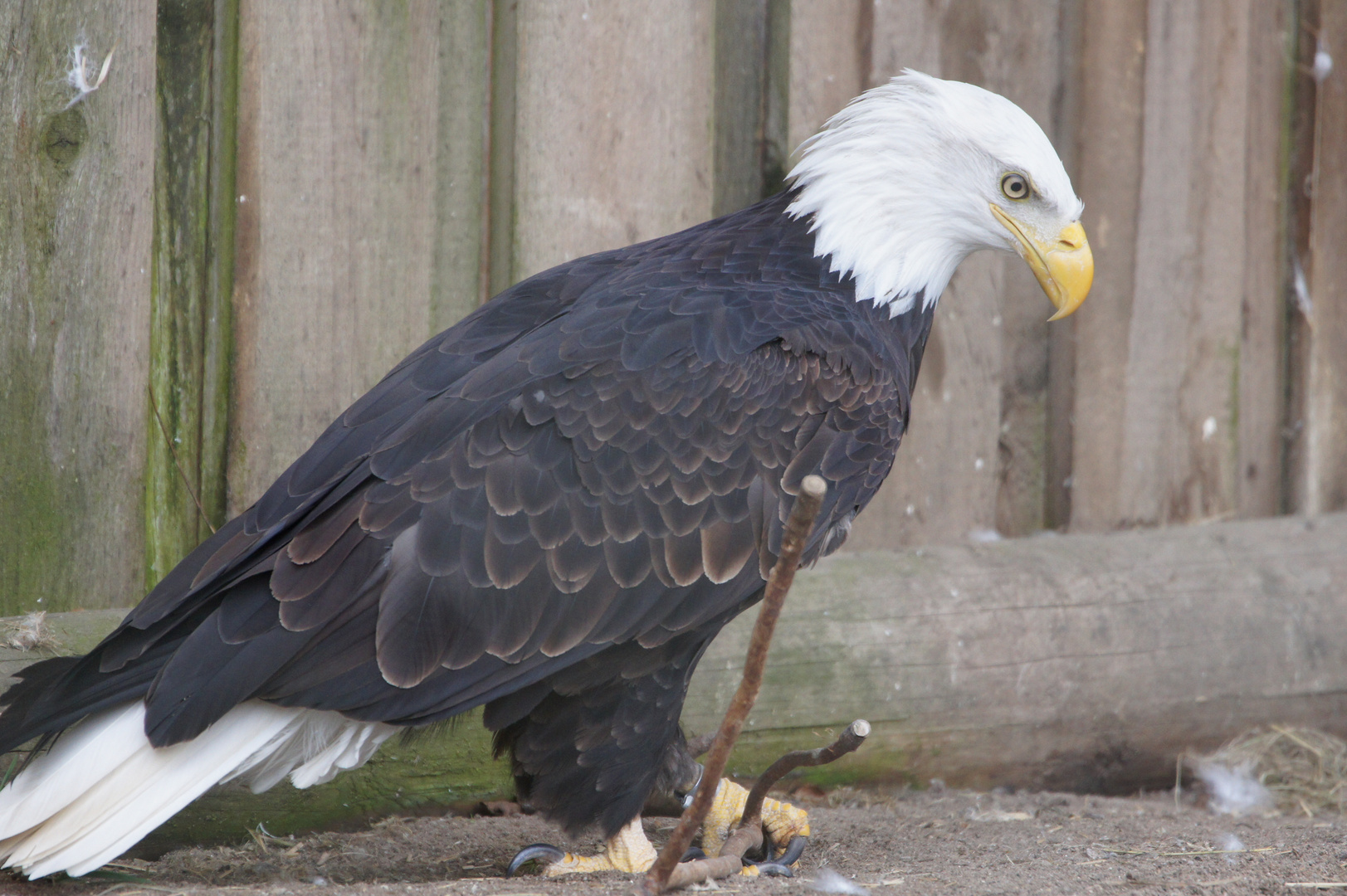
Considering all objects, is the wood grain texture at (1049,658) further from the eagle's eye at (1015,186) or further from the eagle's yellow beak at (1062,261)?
the eagle's eye at (1015,186)

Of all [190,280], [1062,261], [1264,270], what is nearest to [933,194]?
[1062,261]

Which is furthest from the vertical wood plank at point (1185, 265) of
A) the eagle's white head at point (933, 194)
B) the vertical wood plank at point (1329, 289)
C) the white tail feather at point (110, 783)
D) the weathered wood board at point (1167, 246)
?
the white tail feather at point (110, 783)

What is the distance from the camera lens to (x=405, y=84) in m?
3.09

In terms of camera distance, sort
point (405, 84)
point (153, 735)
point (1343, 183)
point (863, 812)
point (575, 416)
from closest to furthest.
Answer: point (153, 735) → point (575, 416) → point (405, 84) → point (863, 812) → point (1343, 183)

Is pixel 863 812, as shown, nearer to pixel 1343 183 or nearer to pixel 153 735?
pixel 153 735

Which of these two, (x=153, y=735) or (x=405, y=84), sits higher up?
(x=405, y=84)

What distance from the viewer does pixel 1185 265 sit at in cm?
414

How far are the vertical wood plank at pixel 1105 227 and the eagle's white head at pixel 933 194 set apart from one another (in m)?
1.11

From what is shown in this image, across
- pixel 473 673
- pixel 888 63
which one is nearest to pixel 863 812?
pixel 473 673

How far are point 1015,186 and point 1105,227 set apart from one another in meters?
1.27

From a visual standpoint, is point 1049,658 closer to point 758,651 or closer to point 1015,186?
point 1015,186

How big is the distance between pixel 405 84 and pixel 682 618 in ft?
4.67

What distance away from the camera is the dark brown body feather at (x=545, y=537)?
240 cm

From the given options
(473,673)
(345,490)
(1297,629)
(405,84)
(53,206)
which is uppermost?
(405,84)
